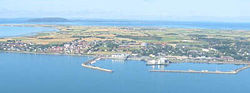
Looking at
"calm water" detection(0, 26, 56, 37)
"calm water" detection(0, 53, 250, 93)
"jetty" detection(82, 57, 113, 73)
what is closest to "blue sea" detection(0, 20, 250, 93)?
"calm water" detection(0, 53, 250, 93)

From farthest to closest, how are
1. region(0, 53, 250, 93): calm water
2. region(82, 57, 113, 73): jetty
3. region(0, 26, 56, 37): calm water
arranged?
region(0, 26, 56, 37): calm water, region(82, 57, 113, 73): jetty, region(0, 53, 250, 93): calm water

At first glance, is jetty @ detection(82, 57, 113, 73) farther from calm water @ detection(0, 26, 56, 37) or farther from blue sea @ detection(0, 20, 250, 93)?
calm water @ detection(0, 26, 56, 37)

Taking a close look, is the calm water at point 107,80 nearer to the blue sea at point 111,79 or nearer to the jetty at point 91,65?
the blue sea at point 111,79

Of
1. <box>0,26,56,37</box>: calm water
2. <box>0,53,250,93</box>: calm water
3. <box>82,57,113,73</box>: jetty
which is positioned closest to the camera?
<box>0,53,250,93</box>: calm water

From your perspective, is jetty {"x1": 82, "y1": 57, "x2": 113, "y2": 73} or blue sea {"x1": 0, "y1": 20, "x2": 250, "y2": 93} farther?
jetty {"x1": 82, "y1": 57, "x2": 113, "y2": 73}

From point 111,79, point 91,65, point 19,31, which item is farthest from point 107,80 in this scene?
point 19,31

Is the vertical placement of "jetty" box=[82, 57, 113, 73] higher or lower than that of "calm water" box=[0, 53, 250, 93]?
higher

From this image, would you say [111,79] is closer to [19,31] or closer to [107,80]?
[107,80]

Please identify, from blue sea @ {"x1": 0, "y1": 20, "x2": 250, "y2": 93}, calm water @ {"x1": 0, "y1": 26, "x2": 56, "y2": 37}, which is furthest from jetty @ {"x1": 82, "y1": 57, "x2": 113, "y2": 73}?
calm water @ {"x1": 0, "y1": 26, "x2": 56, "y2": 37}
